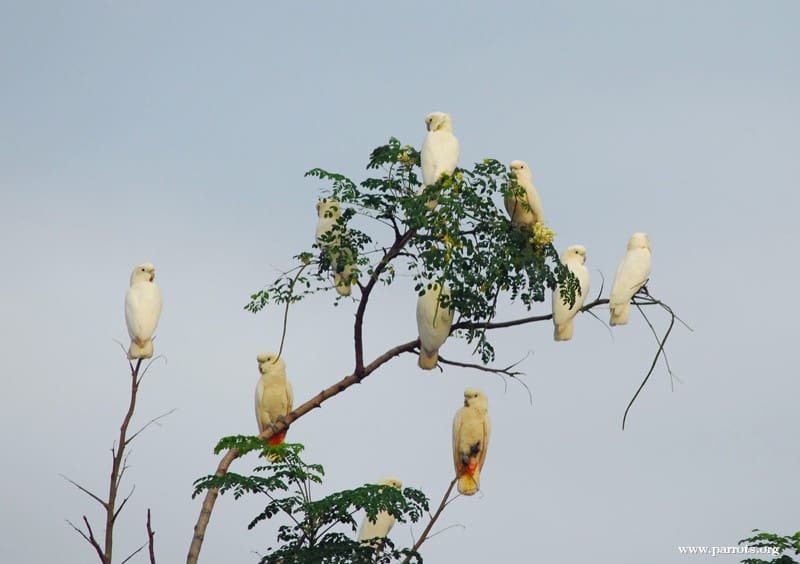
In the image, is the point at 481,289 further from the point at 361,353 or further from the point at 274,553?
the point at 274,553

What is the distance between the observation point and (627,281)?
11.5 meters

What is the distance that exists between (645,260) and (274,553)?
12.7 ft

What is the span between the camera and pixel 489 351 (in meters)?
11.4

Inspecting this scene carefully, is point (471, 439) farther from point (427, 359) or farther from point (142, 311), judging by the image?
point (142, 311)

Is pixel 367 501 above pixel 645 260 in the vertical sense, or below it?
below

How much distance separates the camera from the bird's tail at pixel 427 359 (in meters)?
11.4

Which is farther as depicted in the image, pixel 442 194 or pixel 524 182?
pixel 524 182

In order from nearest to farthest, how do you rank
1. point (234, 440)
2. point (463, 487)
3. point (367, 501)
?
point (367, 501) < point (234, 440) < point (463, 487)

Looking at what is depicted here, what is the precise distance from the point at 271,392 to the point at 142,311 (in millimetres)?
1576

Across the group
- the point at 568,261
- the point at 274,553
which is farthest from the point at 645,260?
the point at 274,553

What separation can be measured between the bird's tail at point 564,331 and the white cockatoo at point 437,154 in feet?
5.15

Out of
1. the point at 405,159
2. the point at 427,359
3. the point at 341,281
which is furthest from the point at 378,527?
the point at 405,159

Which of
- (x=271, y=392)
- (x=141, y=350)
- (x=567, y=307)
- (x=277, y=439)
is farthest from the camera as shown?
(x=271, y=392)

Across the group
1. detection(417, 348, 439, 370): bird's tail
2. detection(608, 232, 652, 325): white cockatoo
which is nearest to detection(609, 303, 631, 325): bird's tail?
detection(608, 232, 652, 325): white cockatoo
